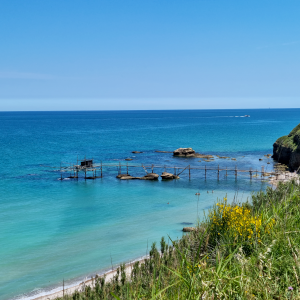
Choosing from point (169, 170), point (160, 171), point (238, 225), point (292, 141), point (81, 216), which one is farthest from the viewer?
point (292, 141)

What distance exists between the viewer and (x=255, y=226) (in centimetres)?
716

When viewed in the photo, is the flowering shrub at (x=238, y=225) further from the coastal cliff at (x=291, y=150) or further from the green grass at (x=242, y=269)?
the coastal cliff at (x=291, y=150)

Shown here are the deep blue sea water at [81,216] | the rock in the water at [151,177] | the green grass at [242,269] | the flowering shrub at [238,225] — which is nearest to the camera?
the green grass at [242,269]

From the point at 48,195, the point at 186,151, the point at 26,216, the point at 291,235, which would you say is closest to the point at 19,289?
the point at 26,216

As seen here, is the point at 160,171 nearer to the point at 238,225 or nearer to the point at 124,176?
the point at 124,176

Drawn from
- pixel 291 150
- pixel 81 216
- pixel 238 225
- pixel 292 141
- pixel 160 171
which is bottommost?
pixel 81 216

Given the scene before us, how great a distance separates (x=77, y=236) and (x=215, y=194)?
1573cm

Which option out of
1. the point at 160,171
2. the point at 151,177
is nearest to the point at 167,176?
the point at 151,177

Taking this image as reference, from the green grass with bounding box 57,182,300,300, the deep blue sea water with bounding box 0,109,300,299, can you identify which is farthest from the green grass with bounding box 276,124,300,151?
the green grass with bounding box 57,182,300,300

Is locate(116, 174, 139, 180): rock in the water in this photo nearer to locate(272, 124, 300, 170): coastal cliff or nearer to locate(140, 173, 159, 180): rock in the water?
locate(140, 173, 159, 180): rock in the water

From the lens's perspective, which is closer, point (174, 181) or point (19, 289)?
point (19, 289)

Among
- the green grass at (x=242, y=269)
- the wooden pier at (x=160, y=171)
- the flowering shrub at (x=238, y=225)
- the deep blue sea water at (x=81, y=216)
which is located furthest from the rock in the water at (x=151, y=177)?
the green grass at (x=242, y=269)

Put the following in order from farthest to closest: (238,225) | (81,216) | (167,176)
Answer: (167,176) < (81,216) < (238,225)

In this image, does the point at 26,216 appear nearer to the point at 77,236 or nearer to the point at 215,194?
the point at 77,236
